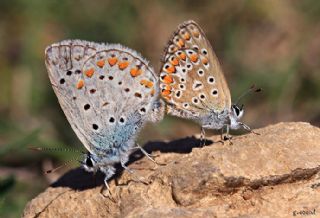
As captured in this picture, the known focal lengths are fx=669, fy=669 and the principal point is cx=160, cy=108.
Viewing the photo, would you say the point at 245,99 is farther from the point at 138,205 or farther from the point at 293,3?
the point at 138,205

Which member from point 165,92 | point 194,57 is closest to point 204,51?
point 194,57

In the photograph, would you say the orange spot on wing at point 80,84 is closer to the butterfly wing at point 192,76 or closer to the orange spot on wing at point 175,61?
the butterfly wing at point 192,76

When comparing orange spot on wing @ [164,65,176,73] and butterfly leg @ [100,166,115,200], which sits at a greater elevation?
orange spot on wing @ [164,65,176,73]

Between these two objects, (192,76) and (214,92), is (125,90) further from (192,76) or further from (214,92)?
(214,92)

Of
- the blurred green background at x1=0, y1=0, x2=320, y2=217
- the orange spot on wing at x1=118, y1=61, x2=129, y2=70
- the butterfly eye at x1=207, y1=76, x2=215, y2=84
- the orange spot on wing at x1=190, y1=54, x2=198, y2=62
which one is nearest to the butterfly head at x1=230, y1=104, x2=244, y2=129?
the butterfly eye at x1=207, y1=76, x2=215, y2=84

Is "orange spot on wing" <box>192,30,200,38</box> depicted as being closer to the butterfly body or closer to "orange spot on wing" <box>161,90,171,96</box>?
the butterfly body

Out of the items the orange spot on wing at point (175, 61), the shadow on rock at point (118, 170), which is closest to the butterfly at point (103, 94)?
the shadow on rock at point (118, 170)
